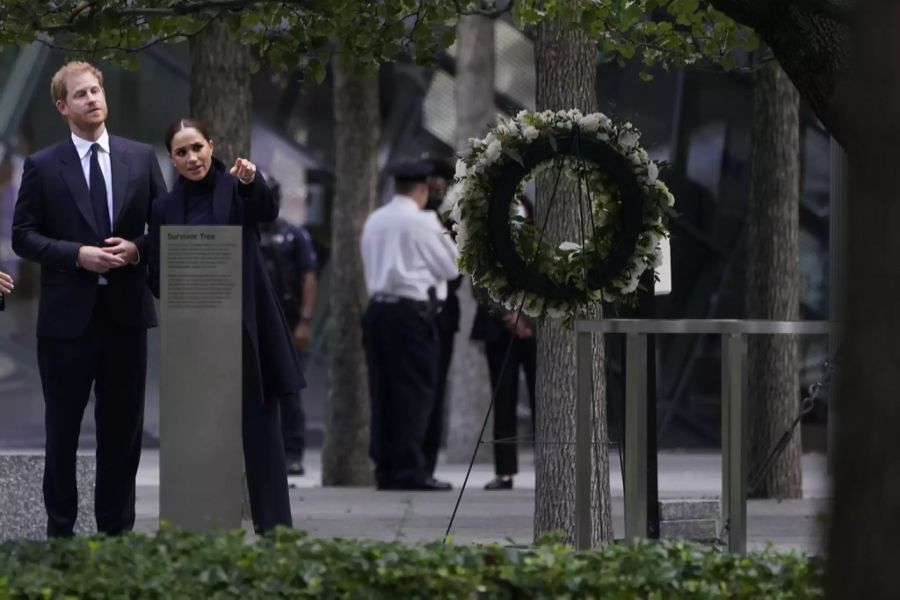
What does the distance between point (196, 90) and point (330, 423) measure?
414 cm

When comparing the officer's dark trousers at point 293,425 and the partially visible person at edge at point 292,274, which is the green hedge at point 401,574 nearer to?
the officer's dark trousers at point 293,425

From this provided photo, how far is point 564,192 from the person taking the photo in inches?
352

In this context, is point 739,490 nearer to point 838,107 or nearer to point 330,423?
point 838,107

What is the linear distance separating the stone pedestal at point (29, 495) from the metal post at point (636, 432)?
3.71m

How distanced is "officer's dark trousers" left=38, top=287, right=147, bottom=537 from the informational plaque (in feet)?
2.48

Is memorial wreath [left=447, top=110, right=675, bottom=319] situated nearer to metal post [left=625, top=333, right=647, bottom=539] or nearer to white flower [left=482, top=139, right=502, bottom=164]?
white flower [left=482, top=139, right=502, bottom=164]

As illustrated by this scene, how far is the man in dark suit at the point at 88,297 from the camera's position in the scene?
27.7 feet

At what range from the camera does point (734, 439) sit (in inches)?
267

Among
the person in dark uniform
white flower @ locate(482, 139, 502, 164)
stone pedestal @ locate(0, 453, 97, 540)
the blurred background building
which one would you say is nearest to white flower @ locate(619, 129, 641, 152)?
white flower @ locate(482, 139, 502, 164)

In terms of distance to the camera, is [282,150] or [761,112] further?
[282,150]

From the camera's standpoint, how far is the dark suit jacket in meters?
8.40

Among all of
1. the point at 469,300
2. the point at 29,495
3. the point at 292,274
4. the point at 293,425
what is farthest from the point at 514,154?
the point at 469,300

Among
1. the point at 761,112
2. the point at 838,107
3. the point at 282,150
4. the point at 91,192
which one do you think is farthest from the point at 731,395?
the point at 282,150

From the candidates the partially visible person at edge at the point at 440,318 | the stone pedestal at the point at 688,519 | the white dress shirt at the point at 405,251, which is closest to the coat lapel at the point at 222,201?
the stone pedestal at the point at 688,519
